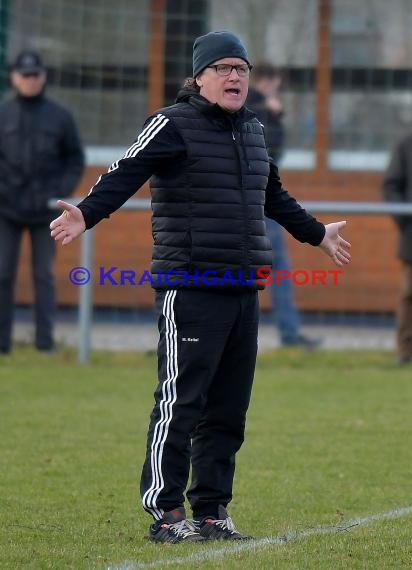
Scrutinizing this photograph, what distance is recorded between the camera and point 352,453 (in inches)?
332

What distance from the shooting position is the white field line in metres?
A: 5.46

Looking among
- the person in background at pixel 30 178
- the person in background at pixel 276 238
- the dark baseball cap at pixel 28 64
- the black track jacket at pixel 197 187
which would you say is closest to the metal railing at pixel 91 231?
the person in background at pixel 30 178

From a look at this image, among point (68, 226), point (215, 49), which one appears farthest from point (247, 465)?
point (215, 49)

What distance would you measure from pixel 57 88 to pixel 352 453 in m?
7.75

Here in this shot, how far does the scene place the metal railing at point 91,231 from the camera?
12.0 meters

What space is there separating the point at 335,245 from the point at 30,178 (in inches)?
237

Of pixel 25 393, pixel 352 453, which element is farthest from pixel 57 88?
pixel 352 453

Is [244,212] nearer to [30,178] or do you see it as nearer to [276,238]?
[30,178]

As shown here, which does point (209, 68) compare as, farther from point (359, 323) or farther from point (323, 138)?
point (323, 138)

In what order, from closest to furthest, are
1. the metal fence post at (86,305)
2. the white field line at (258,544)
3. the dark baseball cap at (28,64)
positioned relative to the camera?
the white field line at (258,544)
the dark baseball cap at (28,64)
the metal fence post at (86,305)

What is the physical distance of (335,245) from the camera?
655 cm

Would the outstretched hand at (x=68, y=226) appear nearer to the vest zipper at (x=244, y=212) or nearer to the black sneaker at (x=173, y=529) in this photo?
the vest zipper at (x=244, y=212)

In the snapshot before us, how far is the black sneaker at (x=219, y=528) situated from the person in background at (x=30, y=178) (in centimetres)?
622

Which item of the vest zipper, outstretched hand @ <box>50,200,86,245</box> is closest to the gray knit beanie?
the vest zipper
